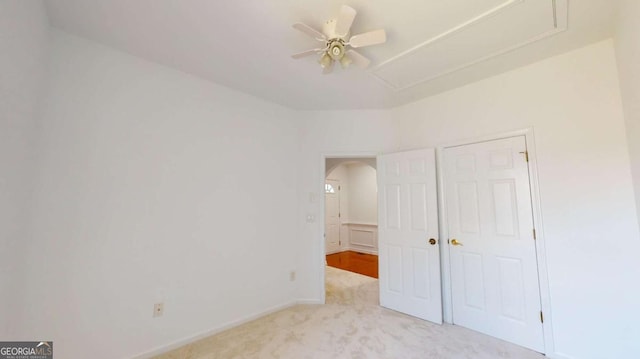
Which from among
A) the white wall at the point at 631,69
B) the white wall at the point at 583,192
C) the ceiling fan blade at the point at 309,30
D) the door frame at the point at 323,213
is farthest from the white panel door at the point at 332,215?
the white wall at the point at 631,69

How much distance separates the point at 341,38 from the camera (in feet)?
6.21

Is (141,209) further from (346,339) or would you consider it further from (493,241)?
(493,241)

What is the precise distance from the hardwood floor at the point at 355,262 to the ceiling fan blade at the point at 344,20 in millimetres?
4206

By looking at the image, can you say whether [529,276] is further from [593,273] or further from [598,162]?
[598,162]

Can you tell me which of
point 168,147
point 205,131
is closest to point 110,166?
point 168,147

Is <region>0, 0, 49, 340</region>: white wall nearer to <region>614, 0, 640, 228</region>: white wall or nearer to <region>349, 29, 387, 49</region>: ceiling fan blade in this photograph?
<region>349, 29, 387, 49</region>: ceiling fan blade

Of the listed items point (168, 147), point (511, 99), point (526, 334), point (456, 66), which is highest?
point (456, 66)

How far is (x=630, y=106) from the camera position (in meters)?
1.85

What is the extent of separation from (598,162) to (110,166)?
13.6 feet

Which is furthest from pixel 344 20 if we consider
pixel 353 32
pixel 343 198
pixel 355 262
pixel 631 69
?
pixel 343 198

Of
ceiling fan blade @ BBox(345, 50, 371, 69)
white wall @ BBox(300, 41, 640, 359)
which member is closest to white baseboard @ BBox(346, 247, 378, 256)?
white wall @ BBox(300, 41, 640, 359)

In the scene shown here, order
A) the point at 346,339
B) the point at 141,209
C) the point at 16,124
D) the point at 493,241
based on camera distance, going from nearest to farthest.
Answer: the point at 16,124 → the point at 141,209 → the point at 346,339 → the point at 493,241

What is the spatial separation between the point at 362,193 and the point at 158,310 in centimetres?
581

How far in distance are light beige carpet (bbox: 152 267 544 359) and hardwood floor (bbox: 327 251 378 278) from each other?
75.4 inches
